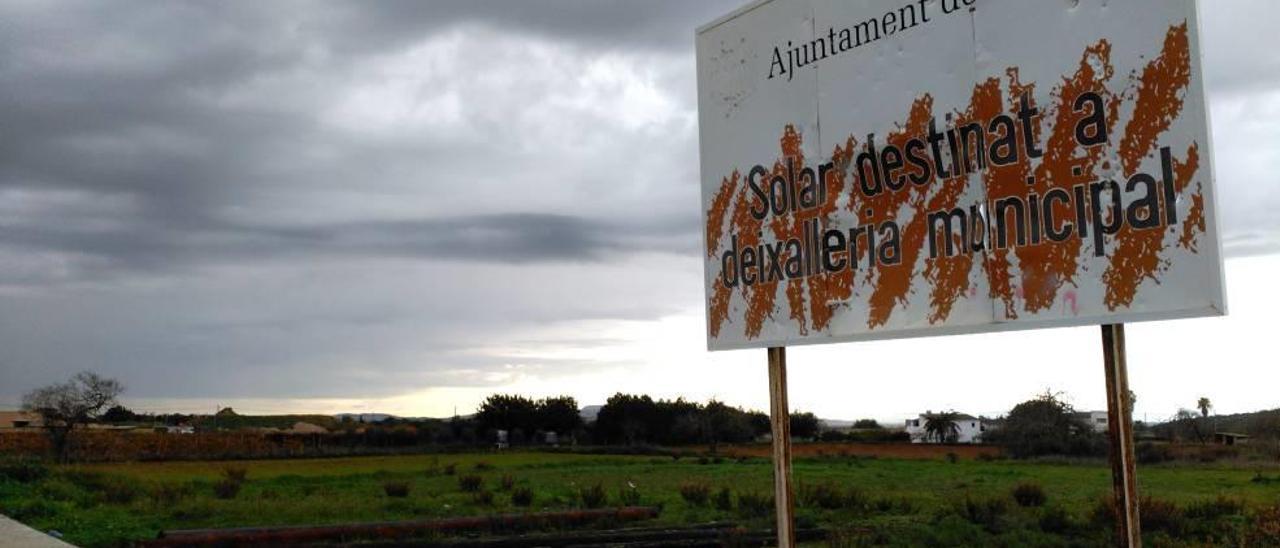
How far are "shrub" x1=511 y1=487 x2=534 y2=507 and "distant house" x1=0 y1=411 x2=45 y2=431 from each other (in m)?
49.2

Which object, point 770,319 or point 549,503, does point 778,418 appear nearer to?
point 770,319

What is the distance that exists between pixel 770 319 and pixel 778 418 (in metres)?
0.91

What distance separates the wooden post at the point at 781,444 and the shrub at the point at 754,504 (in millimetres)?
13600

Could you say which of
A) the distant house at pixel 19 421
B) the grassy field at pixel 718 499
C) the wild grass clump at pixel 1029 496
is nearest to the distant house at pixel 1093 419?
the grassy field at pixel 718 499

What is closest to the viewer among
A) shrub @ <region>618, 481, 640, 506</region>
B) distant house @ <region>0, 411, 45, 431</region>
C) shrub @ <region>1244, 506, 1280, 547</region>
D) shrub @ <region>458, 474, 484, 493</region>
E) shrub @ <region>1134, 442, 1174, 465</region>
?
shrub @ <region>1244, 506, 1280, 547</region>

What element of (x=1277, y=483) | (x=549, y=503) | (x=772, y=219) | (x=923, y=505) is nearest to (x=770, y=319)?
(x=772, y=219)

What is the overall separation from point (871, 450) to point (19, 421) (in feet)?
195

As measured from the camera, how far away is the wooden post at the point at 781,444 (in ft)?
30.4

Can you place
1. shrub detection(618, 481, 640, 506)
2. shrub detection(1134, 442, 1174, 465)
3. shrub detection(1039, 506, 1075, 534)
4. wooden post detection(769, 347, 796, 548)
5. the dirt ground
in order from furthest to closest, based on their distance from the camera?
the dirt ground
shrub detection(1134, 442, 1174, 465)
shrub detection(618, 481, 640, 506)
shrub detection(1039, 506, 1075, 534)
wooden post detection(769, 347, 796, 548)

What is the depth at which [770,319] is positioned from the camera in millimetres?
9188

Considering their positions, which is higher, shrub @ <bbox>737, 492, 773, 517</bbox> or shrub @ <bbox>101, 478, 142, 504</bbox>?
shrub @ <bbox>101, 478, 142, 504</bbox>

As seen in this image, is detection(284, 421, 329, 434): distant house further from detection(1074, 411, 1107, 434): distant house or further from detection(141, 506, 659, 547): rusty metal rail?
detection(141, 506, 659, 547): rusty metal rail

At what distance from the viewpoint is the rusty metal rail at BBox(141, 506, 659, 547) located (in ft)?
55.9

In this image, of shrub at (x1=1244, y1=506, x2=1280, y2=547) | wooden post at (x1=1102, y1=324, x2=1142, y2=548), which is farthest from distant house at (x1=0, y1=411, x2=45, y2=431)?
wooden post at (x1=1102, y1=324, x2=1142, y2=548)
